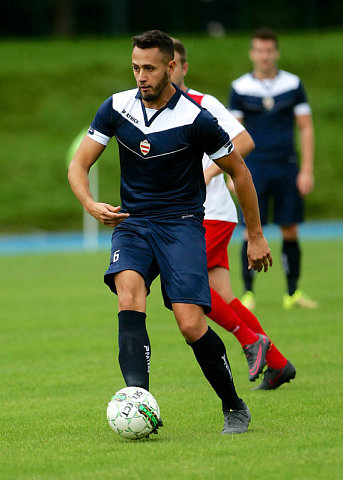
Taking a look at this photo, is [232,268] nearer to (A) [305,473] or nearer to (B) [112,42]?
(A) [305,473]

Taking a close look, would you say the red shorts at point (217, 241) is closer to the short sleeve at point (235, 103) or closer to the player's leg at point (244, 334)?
the player's leg at point (244, 334)

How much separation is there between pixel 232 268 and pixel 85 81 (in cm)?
2049

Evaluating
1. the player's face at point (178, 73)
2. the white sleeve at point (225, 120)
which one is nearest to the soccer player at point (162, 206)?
the white sleeve at point (225, 120)

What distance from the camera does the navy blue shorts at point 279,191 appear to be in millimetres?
11211

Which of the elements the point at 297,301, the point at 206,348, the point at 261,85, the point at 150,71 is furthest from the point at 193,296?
the point at 297,301

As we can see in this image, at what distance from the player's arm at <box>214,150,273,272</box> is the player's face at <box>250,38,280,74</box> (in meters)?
5.37

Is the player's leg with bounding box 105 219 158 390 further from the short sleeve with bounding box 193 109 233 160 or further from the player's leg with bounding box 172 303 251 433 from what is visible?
the short sleeve with bounding box 193 109 233 160

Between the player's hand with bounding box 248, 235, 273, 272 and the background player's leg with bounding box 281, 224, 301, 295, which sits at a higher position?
the player's hand with bounding box 248, 235, 273, 272

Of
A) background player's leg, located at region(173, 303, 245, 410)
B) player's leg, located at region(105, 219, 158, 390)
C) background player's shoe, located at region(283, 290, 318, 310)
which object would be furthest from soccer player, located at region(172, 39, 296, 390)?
background player's shoe, located at region(283, 290, 318, 310)

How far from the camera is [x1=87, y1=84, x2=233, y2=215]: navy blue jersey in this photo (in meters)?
5.41

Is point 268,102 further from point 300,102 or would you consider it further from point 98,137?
point 98,137

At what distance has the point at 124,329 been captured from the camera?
534 cm

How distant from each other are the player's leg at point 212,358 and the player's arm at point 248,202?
0.46m

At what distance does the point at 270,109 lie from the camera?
11.0 metres
